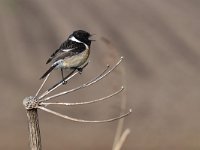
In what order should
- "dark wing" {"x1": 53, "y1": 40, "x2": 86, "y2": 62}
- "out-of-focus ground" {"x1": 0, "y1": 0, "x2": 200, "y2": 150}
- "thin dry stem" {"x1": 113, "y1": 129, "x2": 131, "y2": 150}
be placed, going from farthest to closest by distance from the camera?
1. "out-of-focus ground" {"x1": 0, "y1": 0, "x2": 200, "y2": 150}
2. "dark wing" {"x1": 53, "y1": 40, "x2": 86, "y2": 62}
3. "thin dry stem" {"x1": 113, "y1": 129, "x2": 131, "y2": 150}

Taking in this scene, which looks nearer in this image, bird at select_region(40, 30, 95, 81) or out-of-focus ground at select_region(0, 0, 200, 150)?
bird at select_region(40, 30, 95, 81)

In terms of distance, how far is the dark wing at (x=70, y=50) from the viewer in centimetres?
501

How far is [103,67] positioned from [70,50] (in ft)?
72.9

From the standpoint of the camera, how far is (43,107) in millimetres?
3318

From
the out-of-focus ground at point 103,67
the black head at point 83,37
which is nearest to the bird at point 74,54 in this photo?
the black head at point 83,37

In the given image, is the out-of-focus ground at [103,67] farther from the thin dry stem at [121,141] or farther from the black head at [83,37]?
the thin dry stem at [121,141]

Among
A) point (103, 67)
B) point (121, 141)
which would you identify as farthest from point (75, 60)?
point (103, 67)

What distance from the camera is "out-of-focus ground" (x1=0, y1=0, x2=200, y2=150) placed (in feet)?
83.3

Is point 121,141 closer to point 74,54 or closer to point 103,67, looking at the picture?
point 74,54

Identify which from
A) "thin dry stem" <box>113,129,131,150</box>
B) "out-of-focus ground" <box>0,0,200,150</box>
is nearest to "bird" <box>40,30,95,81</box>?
"thin dry stem" <box>113,129,131,150</box>

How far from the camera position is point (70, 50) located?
17.0 ft

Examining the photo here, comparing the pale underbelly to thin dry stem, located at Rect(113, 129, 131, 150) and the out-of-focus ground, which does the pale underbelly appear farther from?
the out-of-focus ground

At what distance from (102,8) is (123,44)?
18.4ft

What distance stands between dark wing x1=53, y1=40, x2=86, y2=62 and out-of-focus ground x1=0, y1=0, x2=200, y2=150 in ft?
48.0
